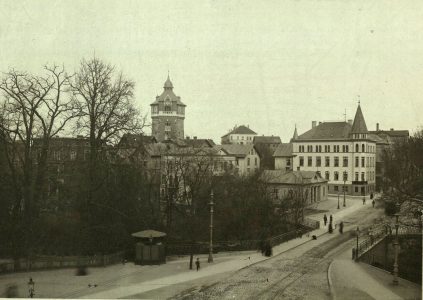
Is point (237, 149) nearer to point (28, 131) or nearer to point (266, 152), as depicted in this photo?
point (266, 152)

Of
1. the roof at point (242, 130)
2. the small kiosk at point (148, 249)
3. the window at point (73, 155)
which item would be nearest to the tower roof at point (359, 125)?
the small kiosk at point (148, 249)

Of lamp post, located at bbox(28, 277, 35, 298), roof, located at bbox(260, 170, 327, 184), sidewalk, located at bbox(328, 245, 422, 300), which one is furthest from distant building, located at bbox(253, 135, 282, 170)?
lamp post, located at bbox(28, 277, 35, 298)

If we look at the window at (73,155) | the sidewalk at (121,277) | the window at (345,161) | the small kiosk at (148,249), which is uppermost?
the window at (345,161)

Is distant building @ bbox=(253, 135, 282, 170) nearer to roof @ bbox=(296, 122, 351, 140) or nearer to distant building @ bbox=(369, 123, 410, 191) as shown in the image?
roof @ bbox=(296, 122, 351, 140)

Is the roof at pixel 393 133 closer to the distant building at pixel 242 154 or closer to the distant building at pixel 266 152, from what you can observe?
the distant building at pixel 266 152

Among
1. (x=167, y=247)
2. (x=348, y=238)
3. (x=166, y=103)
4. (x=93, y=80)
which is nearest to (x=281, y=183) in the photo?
(x=348, y=238)

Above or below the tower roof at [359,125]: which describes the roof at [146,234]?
below

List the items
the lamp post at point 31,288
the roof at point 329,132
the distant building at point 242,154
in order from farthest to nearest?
the distant building at point 242,154 → the roof at point 329,132 → the lamp post at point 31,288
